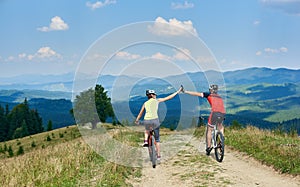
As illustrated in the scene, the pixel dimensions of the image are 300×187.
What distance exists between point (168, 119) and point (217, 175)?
379 centimetres

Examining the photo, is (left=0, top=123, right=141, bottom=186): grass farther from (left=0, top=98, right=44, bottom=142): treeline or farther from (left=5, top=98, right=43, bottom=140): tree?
(left=0, top=98, right=44, bottom=142): treeline

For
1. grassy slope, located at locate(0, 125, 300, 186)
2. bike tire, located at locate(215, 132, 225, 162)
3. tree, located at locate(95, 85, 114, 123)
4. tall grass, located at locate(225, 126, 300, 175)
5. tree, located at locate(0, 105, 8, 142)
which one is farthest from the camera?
tree, located at locate(0, 105, 8, 142)

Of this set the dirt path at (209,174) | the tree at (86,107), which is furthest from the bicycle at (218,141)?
the tree at (86,107)

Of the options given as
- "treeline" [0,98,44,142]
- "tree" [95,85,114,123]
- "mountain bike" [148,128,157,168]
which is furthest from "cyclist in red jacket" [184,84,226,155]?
"treeline" [0,98,44,142]

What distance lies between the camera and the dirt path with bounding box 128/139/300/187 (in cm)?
943

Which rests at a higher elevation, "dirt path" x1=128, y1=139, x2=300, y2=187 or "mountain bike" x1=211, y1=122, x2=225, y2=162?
"mountain bike" x1=211, y1=122, x2=225, y2=162

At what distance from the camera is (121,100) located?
12.9 meters

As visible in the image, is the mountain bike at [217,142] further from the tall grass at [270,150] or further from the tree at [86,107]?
the tree at [86,107]

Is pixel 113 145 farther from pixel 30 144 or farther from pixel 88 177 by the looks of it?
pixel 30 144

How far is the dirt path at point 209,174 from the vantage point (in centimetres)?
943

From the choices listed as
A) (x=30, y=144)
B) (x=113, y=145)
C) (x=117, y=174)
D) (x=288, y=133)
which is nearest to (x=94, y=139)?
(x=113, y=145)

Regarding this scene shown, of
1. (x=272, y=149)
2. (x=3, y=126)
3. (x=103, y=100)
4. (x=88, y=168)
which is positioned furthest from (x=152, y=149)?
(x=3, y=126)

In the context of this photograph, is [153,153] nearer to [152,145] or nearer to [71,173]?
[152,145]

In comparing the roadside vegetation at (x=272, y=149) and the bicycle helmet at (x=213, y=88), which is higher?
the bicycle helmet at (x=213, y=88)
